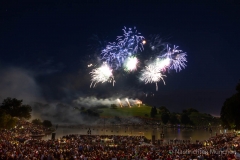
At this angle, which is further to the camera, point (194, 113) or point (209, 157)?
point (194, 113)

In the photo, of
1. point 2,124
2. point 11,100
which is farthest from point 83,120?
point 2,124

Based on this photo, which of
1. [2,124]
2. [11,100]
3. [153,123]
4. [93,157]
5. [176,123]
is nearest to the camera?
[93,157]

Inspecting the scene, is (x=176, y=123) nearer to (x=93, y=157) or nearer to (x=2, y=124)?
(x=2, y=124)

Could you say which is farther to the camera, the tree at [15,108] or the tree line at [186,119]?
the tree line at [186,119]

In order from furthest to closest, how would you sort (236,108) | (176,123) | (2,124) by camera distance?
1. (176,123)
2. (2,124)
3. (236,108)

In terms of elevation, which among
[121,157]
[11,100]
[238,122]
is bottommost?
[121,157]

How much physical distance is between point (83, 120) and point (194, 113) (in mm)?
78776

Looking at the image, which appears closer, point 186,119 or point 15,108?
point 15,108

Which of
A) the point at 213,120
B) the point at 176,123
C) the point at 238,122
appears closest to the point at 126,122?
the point at 176,123

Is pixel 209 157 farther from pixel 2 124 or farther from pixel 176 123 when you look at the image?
pixel 176 123

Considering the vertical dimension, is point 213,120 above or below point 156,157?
above

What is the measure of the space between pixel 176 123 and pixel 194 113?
126 ft

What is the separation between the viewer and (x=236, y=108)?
37250mm

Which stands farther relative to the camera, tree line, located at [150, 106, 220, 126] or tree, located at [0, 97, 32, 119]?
tree line, located at [150, 106, 220, 126]
